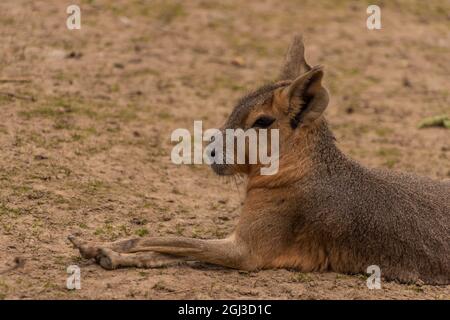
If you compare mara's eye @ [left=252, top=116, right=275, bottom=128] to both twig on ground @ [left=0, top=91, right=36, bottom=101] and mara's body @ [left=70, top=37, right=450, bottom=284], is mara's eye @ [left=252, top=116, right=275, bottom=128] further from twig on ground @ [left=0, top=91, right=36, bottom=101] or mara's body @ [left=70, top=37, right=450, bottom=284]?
twig on ground @ [left=0, top=91, right=36, bottom=101]

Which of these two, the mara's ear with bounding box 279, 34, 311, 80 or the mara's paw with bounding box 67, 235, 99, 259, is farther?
the mara's ear with bounding box 279, 34, 311, 80

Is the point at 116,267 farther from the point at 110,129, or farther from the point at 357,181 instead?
the point at 110,129

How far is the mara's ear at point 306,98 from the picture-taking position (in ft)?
16.9

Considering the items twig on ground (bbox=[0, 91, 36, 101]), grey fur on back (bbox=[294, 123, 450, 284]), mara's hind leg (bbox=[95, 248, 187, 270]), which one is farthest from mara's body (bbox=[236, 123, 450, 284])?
twig on ground (bbox=[0, 91, 36, 101])

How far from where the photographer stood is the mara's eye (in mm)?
5328

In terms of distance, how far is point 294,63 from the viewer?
5945mm

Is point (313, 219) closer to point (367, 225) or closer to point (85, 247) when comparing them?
point (367, 225)

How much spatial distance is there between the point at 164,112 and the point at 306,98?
127 inches

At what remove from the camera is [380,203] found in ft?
17.4

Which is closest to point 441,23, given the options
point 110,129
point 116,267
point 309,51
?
point 309,51

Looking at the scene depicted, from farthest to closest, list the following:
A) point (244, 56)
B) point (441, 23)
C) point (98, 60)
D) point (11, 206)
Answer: point (441, 23) → point (244, 56) → point (98, 60) → point (11, 206)

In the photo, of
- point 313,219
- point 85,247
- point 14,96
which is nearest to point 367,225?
point 313,219
